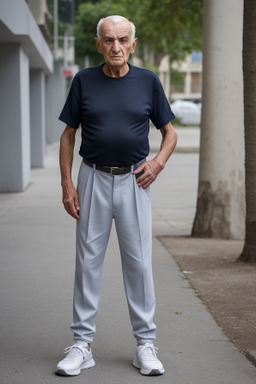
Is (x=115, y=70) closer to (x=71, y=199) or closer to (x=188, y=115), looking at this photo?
(x=71, y=199)

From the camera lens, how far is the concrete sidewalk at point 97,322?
4.59 m

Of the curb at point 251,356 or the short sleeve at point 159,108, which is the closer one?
the short sleeve at point 159,108

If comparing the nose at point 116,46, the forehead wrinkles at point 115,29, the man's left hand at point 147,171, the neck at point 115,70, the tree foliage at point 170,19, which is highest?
the tree foliage at point 170,19

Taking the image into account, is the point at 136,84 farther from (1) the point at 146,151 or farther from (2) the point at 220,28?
(2) the point at 220,28

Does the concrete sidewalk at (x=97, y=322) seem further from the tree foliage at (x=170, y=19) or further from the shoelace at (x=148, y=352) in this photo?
the tree foliage at (x=170, y=19)

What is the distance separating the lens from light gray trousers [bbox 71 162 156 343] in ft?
15.0

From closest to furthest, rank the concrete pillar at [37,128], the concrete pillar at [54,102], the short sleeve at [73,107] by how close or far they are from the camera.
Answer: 1. the short sleeve at [73,107]
2. the concrete pillar at [37,128]
3. the concrete pillar at [54,102]

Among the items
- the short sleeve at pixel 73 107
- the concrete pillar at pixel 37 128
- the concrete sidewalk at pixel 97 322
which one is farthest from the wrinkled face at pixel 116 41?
the concrete pillar at pixel 37 128

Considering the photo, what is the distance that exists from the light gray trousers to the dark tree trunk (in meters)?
3.27

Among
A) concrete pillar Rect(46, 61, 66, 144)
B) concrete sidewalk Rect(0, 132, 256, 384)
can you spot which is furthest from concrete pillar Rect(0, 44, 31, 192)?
concrete pillar Rect(46, 61, 66, 144)

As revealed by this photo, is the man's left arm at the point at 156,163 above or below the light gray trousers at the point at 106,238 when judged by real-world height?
above

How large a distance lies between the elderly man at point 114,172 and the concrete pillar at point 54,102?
2917 cm

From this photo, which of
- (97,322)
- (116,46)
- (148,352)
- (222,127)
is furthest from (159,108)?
(222,127)

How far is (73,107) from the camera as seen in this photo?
178 inches
